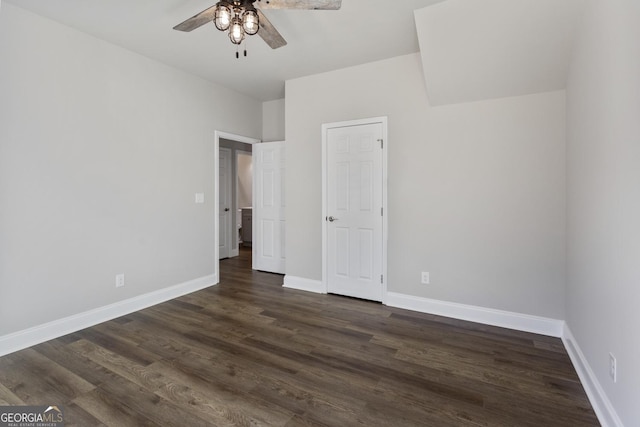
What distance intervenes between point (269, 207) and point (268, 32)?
3011 millimetres

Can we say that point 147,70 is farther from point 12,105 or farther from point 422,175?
point 422,175

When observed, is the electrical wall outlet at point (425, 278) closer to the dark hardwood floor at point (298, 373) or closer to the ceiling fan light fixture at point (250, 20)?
the dark hardwood floor at point (298, 373)

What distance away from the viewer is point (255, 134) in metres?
4.86

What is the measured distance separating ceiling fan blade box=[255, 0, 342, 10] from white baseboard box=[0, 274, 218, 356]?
3106 mm

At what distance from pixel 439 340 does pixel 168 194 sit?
3.32 m

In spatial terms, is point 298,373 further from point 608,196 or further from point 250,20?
point 250,20

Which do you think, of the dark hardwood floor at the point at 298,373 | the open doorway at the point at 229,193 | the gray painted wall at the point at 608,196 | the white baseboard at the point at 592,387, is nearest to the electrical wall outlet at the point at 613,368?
the gray painted wall at the point at 608,196

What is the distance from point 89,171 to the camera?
287cm

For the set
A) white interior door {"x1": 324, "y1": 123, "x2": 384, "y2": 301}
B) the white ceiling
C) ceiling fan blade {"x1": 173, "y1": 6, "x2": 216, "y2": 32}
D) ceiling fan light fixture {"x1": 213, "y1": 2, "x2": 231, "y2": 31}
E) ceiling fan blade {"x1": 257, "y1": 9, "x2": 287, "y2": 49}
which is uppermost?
the white ceiling

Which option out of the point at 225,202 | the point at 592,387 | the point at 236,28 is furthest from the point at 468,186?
the point at 225,202

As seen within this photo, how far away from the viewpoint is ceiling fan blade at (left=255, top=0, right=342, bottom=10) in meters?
1.84

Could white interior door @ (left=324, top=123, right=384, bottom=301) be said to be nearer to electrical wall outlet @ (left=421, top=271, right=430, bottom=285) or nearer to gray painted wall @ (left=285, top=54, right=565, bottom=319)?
gray painted wall @ (left=285, top=54, right=565, bottom=319)

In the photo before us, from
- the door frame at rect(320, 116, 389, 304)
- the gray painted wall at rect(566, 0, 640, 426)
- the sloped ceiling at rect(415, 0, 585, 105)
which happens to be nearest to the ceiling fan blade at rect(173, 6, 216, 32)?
the sloped ceiling at rect(415, 0, 585, 105)

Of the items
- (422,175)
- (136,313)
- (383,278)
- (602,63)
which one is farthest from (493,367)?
(136,313)
